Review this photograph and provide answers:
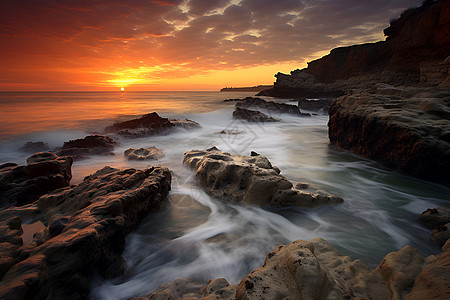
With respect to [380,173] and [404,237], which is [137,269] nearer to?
[404,237]

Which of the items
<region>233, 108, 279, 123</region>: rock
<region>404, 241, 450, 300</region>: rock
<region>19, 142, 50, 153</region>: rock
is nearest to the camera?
<region>404, 241, 450, 300</region>: rock

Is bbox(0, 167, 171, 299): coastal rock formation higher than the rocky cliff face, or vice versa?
the rocky cliff face

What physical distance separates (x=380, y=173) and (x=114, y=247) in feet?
20.8

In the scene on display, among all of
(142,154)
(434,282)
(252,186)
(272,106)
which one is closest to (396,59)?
(272,106)

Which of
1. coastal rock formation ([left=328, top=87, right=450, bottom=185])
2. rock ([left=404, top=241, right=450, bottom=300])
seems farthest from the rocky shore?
rock ([left=404, top=241, right=450, bottom=300])

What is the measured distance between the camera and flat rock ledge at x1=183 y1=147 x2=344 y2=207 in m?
3.67

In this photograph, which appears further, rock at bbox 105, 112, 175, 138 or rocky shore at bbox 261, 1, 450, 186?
rock at bbox 105, 112, 175, 138

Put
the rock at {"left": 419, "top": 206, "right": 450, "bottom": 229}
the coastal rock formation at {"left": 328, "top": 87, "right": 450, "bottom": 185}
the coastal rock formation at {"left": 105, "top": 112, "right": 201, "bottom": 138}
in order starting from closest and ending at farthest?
the rock at {"left": 419, "top": 206, "right": 450, "bottom": 229}, the coastal rock formation at {"left": 328, "top": 87, "right": 450, "bottom": 185}, the coastal rock formation at {"left": 105, "top": 112, "right": 201, "bottom": 138}

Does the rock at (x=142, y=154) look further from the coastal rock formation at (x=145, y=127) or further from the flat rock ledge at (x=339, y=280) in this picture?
the flat rock ledge at (x=339, y=280)

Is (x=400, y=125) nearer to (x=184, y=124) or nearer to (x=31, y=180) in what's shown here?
(x=31, y=180)

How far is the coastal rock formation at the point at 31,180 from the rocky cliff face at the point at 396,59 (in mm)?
12712

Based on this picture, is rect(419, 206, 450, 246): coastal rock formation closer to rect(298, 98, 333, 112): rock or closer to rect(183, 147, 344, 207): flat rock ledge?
rect(183, 147, 344, 207): flat rock ledge

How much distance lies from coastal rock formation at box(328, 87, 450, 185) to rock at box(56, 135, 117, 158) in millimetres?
8878

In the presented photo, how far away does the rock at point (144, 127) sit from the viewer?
436 inches
